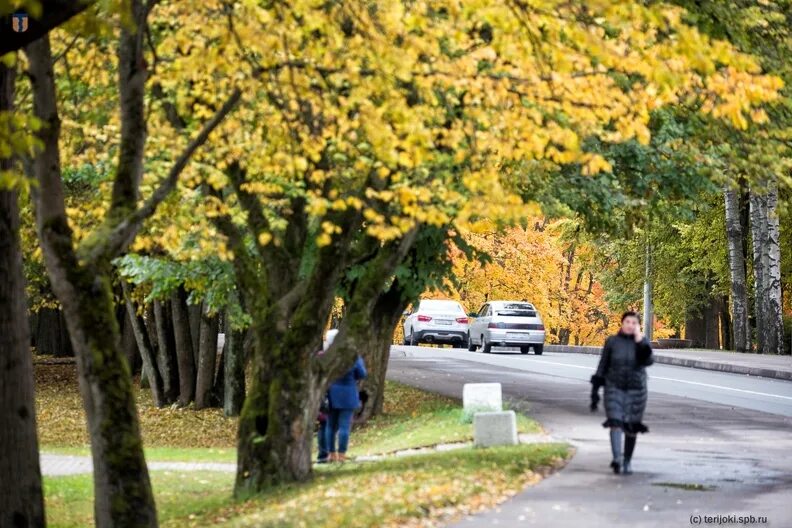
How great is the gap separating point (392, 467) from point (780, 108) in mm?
8162

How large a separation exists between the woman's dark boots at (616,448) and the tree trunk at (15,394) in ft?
19.2

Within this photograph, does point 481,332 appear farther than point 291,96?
Yes

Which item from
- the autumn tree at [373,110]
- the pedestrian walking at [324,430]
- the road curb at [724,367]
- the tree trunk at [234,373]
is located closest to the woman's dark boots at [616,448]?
the autumn tree at [373,110]

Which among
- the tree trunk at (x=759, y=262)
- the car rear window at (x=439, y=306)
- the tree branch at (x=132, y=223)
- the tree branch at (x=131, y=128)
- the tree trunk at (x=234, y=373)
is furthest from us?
the car rear window at (x=439, y=306)

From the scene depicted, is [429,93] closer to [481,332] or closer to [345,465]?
[345,465]

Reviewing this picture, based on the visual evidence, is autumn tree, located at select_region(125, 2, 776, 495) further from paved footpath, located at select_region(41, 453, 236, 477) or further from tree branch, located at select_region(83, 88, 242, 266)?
paved footpath, located at select_region(41, 453, 236, 477)

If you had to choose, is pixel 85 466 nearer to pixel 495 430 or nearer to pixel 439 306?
pixel 495 430

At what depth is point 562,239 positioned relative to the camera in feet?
168

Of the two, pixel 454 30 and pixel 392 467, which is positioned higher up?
pixel 454 30

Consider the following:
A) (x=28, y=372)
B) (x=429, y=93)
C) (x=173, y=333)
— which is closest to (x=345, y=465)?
(x=28, y=372)

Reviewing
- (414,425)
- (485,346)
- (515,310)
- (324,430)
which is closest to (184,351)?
(414,425)

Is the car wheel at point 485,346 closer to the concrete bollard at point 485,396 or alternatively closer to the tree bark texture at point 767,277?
the tree bark texture at point 767,277

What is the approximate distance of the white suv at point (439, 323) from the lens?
5284cm

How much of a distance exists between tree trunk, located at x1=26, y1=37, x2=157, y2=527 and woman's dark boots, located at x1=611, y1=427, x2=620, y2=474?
15.6 ft
